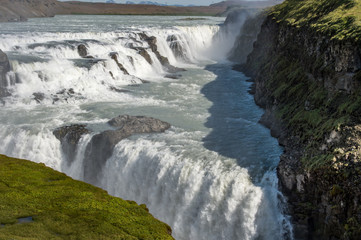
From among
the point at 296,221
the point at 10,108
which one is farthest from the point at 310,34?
the point at 10,108

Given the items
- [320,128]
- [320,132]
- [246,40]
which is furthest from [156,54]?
[320,132]

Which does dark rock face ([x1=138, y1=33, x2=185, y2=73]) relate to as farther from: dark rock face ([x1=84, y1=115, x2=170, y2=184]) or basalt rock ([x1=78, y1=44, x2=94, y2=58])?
dark rock face ([x1=84, y1=115, x2=170, y2=184])

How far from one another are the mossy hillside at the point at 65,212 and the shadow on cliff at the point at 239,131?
800 centimetres

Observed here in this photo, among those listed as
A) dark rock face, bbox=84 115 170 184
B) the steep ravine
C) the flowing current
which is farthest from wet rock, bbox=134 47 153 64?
dark rock face, bbox=84 115 170 184

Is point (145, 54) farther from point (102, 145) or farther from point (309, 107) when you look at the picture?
point (309, 107)

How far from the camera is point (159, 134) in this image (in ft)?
84.9

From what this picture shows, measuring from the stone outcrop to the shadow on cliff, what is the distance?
3.52 feet

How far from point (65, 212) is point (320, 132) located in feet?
42.0

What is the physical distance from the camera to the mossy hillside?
1259cm

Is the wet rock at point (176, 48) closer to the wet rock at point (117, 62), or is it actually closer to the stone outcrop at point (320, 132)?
the wet rock at point (117, 62)

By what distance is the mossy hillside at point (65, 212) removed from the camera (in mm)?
12594

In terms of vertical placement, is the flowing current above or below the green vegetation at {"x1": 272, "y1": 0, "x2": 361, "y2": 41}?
below

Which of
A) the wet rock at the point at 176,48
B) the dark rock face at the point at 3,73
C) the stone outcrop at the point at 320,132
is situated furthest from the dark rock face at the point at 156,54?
the stone outcrop at the point at 320,132

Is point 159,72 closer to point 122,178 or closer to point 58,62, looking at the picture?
point 58,62
